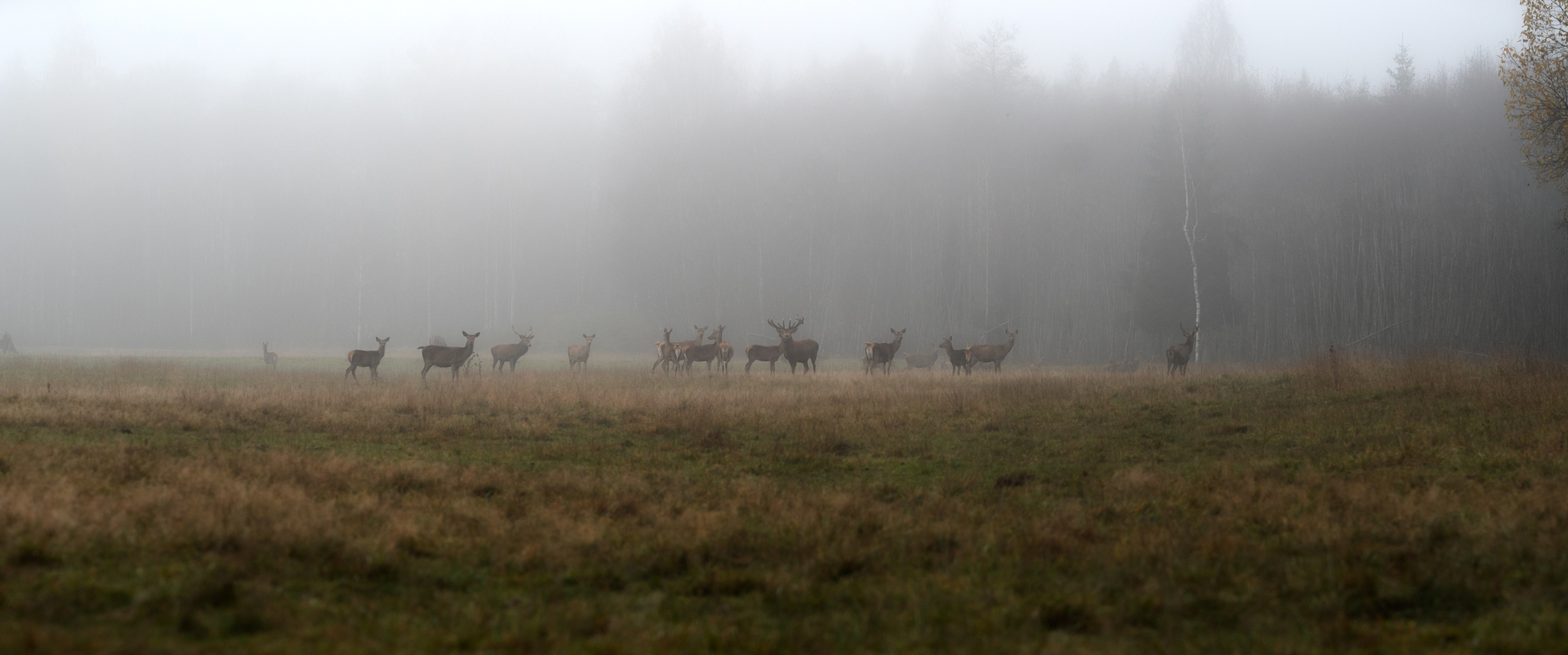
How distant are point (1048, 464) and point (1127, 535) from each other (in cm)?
358

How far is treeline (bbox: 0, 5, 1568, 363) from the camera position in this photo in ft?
137

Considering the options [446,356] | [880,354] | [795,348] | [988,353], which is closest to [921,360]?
[988,353]

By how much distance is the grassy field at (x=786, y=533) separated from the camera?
14.0ft

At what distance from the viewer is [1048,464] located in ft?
32.5

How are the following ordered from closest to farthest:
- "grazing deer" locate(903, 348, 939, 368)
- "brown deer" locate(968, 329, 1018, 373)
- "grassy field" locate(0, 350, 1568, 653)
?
"grassy field" locate(0, 350, 1568, 653) < "brown deer" locate(968, 329, 1018, 373) < "grazing deer" locate(903, 348, 939, 368)

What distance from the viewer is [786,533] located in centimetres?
630

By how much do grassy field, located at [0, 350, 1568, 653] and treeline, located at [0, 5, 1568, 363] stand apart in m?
23.1

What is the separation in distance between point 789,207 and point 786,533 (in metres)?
46.8

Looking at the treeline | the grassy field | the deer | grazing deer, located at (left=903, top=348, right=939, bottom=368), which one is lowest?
the grassy field

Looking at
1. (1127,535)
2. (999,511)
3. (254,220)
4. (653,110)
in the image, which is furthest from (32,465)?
(254,220)

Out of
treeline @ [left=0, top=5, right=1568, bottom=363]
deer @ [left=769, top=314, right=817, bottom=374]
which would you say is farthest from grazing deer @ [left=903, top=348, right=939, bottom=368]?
treeline @ [left=0, top=5, right=1568, bottom=363]

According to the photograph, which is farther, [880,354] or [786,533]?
[880,354]

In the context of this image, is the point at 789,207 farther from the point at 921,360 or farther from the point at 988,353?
the point at 988,353

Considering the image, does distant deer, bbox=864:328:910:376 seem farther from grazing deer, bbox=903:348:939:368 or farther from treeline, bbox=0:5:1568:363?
treeline, bbox=0:5:1568:363
